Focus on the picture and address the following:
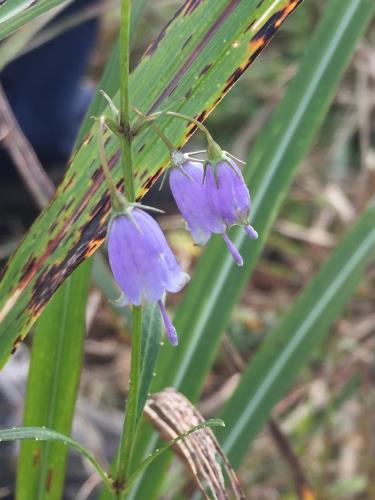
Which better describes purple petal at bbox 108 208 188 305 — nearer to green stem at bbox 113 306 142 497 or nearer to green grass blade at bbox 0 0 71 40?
green stem at bbox 113 306 142 497

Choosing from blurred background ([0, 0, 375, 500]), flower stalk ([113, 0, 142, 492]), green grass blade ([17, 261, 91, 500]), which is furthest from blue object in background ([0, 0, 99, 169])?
flower stalk ([113, 0, 142, 492])

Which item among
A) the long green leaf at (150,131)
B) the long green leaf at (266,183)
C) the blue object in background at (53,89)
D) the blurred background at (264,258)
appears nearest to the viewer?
the long green leaf at (150,131)

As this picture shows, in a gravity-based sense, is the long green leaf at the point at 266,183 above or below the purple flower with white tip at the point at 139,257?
below

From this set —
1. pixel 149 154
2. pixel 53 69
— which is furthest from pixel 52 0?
pixel 53 69

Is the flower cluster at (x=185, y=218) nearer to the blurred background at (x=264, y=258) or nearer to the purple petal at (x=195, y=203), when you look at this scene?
the purple petal at (x=195, y=203)

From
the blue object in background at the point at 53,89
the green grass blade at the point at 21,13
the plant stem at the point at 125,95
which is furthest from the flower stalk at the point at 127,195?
the blue object in background at the point at 53,89

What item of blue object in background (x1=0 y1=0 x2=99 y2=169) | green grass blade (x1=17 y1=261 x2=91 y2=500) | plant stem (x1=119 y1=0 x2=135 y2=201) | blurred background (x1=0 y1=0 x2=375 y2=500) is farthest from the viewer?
blue object in background (x1=0 y1=0 x2=99 y2=169)

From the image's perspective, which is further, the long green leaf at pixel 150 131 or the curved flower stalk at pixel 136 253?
the long green leaf at pixel 150 131
